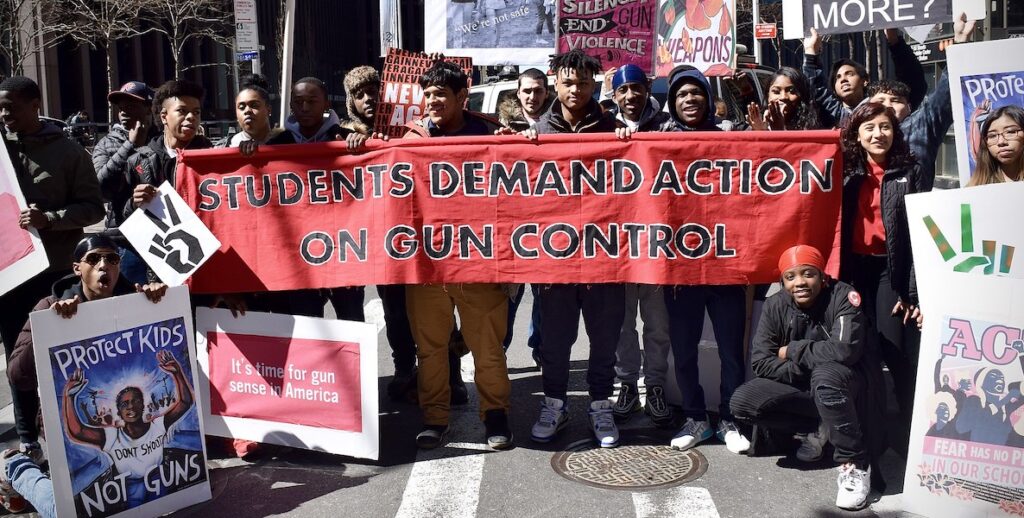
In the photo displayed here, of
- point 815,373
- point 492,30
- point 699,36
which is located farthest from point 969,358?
point 699,36

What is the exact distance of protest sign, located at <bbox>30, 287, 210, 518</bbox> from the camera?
12.8 feet

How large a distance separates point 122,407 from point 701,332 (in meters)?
2.95

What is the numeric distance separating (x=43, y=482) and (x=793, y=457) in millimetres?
3510

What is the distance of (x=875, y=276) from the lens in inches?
187

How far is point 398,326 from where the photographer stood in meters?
5.92

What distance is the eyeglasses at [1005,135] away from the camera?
4293mm

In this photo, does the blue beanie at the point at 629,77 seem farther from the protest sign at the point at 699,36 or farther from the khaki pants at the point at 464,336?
the protest sign at the point at 699,36

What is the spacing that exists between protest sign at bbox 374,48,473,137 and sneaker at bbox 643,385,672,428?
8.16 feet

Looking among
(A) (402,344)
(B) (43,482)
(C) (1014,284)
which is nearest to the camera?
(C) (1014,284)

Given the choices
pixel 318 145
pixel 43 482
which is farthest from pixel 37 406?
pixel 318 145

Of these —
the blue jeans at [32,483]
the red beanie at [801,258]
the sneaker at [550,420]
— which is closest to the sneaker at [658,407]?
the sneaker at [550,420]

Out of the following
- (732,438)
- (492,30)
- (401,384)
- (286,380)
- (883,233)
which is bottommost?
(732,438)

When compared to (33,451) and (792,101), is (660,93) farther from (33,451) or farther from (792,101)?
(33,451)

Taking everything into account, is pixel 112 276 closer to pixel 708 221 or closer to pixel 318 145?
pixel 318 145
